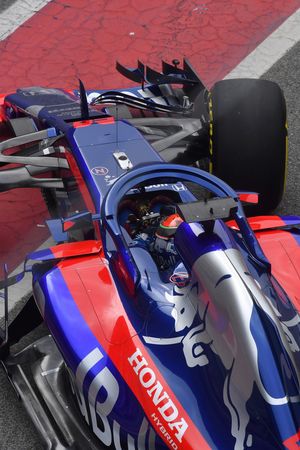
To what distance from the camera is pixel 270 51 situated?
21.7ft

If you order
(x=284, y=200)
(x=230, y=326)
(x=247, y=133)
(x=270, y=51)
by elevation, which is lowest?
(x=284, y=200)

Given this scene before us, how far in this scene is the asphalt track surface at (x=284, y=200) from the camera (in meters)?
3.83

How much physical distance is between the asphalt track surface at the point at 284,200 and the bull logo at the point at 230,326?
1.07 m

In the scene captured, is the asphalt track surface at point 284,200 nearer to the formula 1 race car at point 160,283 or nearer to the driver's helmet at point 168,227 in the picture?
the formula 1 race car at point 160,283

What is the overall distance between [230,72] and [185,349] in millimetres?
3820

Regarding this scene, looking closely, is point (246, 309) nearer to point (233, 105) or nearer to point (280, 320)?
point (280, 320)

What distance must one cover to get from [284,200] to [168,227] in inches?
76.1

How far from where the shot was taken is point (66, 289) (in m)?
3.42

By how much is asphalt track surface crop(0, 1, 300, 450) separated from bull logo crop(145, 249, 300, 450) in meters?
1.07

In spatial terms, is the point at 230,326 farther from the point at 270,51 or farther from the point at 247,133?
the point at 270,51

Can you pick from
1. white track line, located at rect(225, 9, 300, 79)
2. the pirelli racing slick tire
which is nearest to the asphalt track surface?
white track line, located at rect(225, 9, 300, 79)

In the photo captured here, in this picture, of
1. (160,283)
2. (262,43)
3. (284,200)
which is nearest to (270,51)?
(262,43)

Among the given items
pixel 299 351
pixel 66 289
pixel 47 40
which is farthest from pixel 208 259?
pixel 47 40

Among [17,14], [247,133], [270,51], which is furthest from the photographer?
[17,14]
